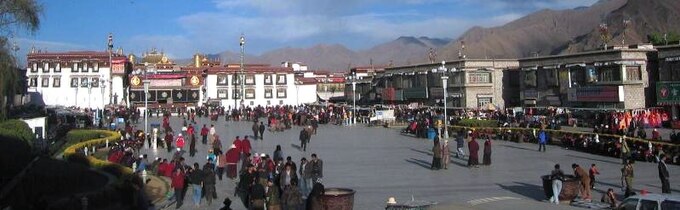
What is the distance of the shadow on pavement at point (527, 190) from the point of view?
17297 millimetres

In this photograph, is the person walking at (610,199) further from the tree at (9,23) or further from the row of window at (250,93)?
the row of window at (250,93)

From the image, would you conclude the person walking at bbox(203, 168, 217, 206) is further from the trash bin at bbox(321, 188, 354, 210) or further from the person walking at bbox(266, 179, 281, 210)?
the trash bin at bbox(321, 188, 354, 210)

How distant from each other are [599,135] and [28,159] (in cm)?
2486

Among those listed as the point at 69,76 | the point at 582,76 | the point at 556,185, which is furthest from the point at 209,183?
the point at 69,76

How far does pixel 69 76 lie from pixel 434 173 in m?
65.2

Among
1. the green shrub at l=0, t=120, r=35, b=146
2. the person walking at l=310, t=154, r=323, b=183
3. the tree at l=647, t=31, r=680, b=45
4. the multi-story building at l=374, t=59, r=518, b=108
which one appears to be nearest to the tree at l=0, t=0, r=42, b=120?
the green shrub at l=0, t=120, r=35, b=146

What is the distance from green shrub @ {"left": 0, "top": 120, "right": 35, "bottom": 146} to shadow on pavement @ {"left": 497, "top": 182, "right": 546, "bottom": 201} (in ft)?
63.4

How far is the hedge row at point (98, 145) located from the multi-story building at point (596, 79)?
31.6 m

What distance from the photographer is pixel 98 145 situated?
3022 cm

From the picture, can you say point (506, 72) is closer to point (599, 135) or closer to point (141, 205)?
point (599, 135)

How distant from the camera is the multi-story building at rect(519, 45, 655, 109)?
139 ft

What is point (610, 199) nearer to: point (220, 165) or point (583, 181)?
point (583, 181)

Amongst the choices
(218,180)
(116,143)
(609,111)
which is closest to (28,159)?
(116,143)

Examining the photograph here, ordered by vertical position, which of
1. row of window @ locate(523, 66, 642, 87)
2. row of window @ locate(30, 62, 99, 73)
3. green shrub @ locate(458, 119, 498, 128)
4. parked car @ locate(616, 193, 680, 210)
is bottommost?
parked car @ locate(616, 193, 680, 210)
